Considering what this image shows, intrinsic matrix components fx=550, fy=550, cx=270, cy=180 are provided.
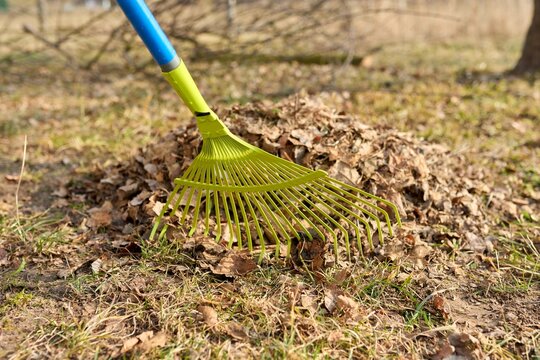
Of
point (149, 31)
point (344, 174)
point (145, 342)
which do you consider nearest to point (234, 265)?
point (145, 342)

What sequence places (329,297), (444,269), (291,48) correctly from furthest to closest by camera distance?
(291,48)
(444,269)
(329,297)

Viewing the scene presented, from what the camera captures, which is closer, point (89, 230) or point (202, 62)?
point (89, 230)

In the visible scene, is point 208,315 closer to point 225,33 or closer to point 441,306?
point 441,306

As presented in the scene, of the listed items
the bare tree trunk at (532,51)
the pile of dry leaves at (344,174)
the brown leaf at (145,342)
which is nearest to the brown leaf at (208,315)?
the brown leaf at (145,342)

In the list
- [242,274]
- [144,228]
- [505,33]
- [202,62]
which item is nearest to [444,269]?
[242,274]

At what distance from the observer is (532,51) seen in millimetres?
6273

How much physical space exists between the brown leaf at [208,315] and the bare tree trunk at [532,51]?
217 inches

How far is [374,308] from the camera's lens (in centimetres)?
219

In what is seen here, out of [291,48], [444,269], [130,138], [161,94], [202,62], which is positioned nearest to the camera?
[444,269]

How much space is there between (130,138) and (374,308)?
2533mm

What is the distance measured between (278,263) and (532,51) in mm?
5200

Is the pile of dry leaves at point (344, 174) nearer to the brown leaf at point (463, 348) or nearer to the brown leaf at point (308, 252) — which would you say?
the brown leaf at point (308, 252)

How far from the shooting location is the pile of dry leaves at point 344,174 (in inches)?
107

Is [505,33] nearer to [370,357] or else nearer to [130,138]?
[130,138]
